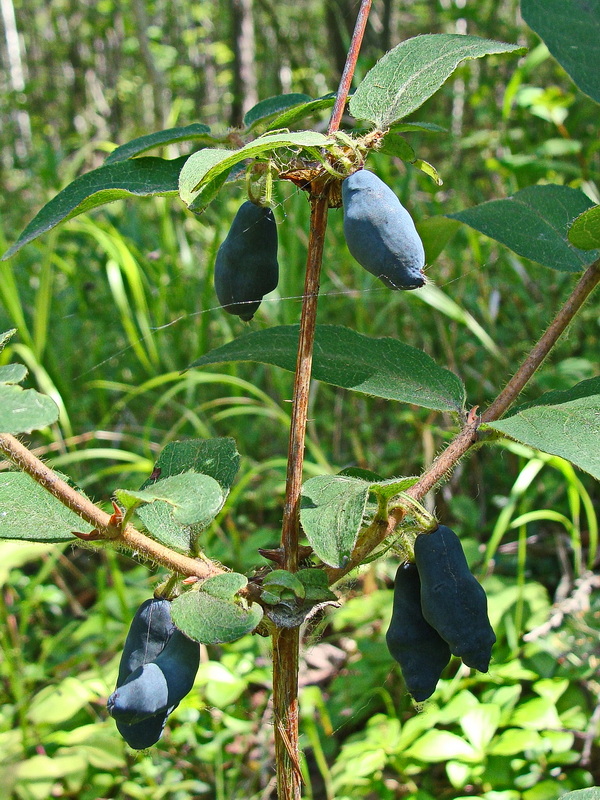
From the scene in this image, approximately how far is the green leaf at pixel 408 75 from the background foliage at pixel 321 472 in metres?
0.30

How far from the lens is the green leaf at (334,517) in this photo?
36 centimetres

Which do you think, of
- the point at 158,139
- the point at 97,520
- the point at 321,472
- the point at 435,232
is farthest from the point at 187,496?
the point at 321,472

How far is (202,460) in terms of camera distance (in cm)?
47

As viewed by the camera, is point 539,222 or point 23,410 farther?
point 539,222

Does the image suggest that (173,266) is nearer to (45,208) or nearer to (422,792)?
(422,792)

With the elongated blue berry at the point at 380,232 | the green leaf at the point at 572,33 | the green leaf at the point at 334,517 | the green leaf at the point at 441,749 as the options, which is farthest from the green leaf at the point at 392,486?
the green leaf at the point at 441,749

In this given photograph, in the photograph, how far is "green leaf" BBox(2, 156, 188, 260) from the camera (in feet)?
1.40

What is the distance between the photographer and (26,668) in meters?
1.38

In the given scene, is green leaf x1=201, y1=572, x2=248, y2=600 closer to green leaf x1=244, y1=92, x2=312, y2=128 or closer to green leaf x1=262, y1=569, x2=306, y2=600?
green leaf x1=262, y1=569, x2=306, y2=600

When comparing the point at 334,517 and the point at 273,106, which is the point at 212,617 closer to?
the point at 334,517

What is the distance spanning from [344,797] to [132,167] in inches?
33.9

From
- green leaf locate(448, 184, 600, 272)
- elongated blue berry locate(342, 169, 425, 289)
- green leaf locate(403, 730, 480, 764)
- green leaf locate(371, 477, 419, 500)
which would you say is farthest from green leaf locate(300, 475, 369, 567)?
green leaf locate(403, 730, 480, 764)

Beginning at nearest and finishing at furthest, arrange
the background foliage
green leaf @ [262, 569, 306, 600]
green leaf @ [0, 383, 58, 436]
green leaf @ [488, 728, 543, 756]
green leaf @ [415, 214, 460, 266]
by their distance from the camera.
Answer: green leaf @ [0, 383, 58, 436], green leaf @ [262, 569, 306, 600], green leaf @ [415, 214, 460, 266], green leaf @ [488, 728, 543, 756], the background foliage

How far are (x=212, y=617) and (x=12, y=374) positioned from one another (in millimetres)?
158
